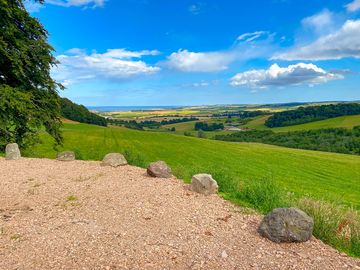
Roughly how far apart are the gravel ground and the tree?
837 cm

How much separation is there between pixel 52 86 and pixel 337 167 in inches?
1950

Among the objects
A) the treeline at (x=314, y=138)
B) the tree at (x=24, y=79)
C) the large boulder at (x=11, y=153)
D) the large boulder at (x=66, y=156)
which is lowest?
the treeline at (x=314, y=138)

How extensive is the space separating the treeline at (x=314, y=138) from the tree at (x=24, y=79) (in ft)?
295

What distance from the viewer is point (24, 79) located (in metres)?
22.9

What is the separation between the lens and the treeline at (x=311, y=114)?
141m

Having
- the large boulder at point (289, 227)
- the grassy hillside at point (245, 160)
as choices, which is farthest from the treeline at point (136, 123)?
the large boulder at point (289, 227)

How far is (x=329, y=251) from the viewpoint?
8.59m

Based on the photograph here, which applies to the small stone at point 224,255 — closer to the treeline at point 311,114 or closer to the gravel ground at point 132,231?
the gravel ground at point 132,231

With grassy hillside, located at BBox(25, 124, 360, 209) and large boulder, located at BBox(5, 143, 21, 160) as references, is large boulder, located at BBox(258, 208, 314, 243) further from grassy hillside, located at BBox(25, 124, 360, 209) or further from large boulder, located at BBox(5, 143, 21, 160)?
grassy hillside, located at BBox(25, 124, 360, 209)

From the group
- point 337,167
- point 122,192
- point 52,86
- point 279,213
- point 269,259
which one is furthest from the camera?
point 337,167

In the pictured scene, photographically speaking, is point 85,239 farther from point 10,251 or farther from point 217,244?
point 217,244

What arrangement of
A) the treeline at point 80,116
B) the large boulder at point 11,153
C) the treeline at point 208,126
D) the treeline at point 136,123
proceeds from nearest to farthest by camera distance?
1. the large boulder at point 11,153
2. the treeline at point 80,116
3. the treeline at point 136,123
4. the treeline at point 208,126

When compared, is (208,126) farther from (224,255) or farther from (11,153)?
(224,255)

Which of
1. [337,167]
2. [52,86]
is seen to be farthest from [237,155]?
[52,86]
